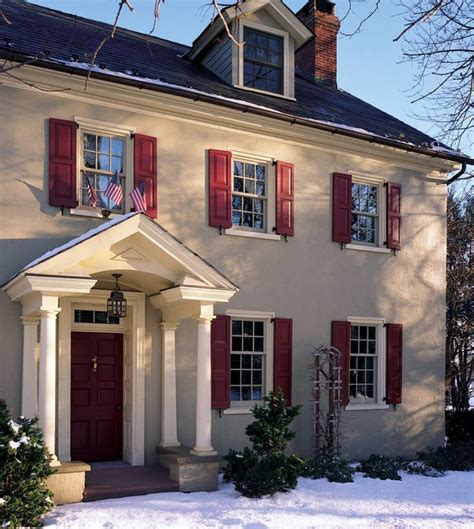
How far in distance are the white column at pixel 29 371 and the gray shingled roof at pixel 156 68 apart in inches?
150

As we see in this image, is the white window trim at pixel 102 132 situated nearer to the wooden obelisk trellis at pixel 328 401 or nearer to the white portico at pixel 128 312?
the white portico at pixel 128 312

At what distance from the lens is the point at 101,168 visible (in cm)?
1034

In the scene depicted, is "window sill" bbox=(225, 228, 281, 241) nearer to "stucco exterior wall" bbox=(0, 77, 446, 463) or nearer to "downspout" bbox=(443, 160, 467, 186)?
"stucco exterior wall" bbox=(0, 77, 446, 463)

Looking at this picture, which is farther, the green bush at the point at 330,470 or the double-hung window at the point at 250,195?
the double-hung window at the point at 250,195

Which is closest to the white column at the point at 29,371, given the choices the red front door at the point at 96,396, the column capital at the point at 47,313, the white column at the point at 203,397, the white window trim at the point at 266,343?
the column capital at the point at 47,313

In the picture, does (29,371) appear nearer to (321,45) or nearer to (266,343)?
(266,343)

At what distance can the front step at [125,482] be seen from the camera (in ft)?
28.5

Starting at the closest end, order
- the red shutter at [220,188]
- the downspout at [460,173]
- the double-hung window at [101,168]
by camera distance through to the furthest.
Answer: the double-hung window at [101,168] → the red shutter at [220,188] → the downspout at [460,173]

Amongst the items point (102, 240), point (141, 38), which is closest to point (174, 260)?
point (102, 240)

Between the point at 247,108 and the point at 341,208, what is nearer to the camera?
the point at 247,108

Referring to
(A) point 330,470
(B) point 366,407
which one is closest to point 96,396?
(A) point 330,470

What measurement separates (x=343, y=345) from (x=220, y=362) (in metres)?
2.63

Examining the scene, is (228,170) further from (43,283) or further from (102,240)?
(43,283)

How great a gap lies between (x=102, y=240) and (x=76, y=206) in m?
1.36
